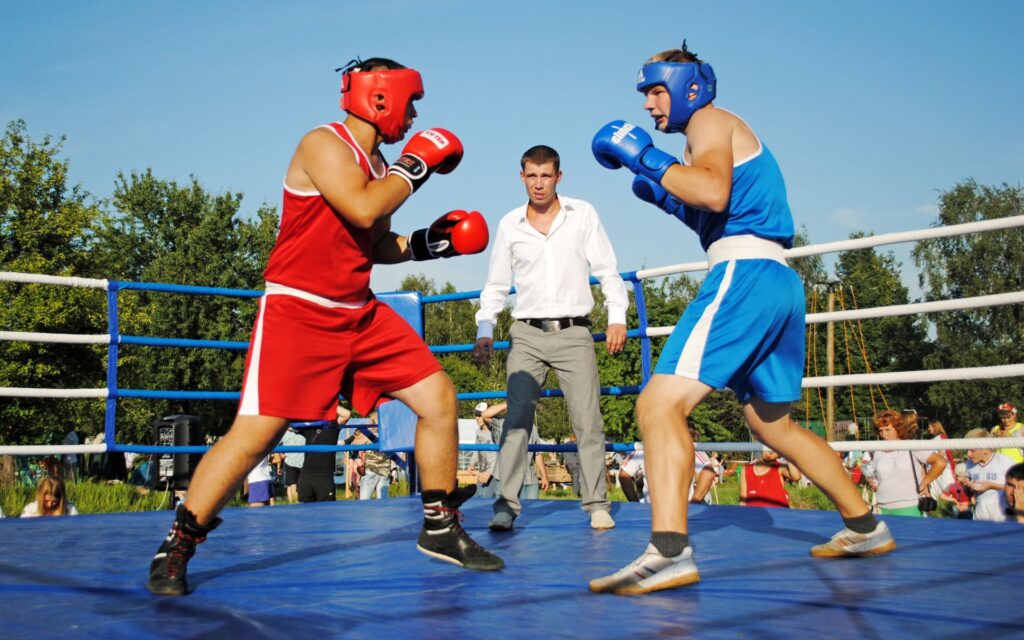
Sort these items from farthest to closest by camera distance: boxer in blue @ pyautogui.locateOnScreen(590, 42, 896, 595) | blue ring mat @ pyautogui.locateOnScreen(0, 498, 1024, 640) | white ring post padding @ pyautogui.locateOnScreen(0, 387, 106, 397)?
white ring post padding @ pyautogui.locateOnScreen(0, 387, 106, 397)
boxer in blue @ pyautogui.locateOnScreen(590, 42, 896, 595)
blue ring mat @ pyautogui.locateOnScreen(0, 498, 1024, 640)

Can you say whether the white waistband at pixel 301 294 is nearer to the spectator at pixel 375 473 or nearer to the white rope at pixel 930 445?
the white rope at pixel 930 445

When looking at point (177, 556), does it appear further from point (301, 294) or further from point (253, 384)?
point (301, 294)

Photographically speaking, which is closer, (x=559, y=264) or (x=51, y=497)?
(x=559, y=264)

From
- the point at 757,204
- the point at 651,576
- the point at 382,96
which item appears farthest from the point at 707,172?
the point at 651,576

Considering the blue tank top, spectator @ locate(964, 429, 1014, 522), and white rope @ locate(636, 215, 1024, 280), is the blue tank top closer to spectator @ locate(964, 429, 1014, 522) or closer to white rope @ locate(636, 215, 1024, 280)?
white rope @ locate(636, 215, 1024, 280)

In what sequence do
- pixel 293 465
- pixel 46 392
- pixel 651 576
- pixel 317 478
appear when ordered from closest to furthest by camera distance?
pixel 651 576 < pixel 46 392 < pixel 317 478 < pixel 293 465

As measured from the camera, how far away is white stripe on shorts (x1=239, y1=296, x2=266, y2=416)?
262 cm

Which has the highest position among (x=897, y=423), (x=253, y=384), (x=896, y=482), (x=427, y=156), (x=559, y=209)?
(x=559, y=209)

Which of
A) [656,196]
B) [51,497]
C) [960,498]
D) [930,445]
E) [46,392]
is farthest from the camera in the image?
[960,498]

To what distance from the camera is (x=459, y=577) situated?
8.82 feet

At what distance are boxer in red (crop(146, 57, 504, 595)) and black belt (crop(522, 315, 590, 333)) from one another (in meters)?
1.24

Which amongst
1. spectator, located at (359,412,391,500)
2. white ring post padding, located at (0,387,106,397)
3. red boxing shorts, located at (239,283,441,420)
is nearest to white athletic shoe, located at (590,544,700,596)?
red boxing shorts, located at (239,283,441,420)

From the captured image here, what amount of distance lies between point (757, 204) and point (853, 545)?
45.0 inches

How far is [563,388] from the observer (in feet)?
14.0
